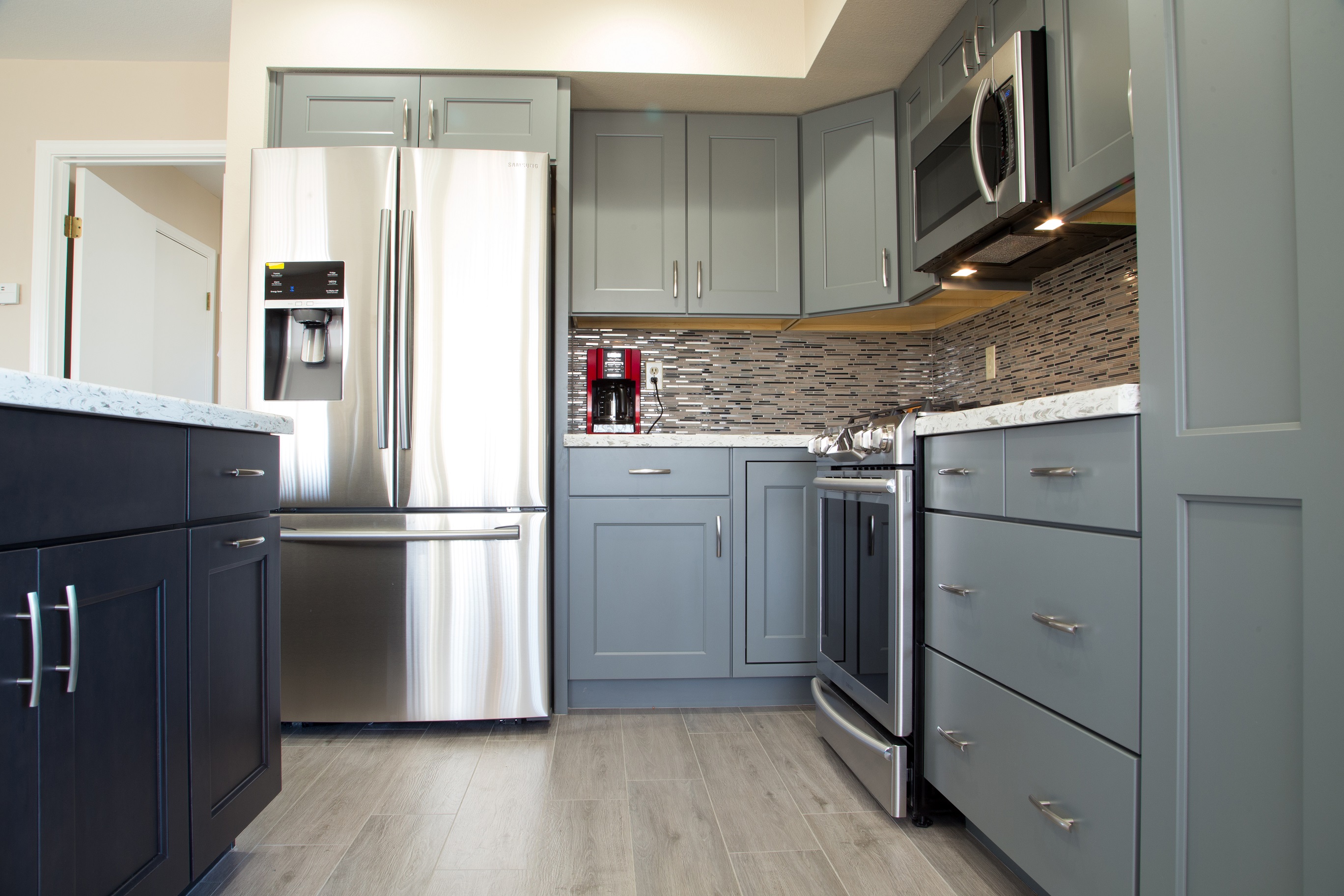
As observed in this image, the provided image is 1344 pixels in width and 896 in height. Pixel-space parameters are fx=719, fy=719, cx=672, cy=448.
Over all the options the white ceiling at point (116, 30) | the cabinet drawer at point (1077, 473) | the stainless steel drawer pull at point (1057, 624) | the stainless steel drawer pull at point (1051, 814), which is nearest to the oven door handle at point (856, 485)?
the cabinet drawer at point (1077, 473)

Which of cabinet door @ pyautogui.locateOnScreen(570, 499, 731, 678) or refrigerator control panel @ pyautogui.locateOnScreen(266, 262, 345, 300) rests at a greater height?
refrigerator control panel @ pyautogui.locateOnScreen(266, 262, 345, 300)

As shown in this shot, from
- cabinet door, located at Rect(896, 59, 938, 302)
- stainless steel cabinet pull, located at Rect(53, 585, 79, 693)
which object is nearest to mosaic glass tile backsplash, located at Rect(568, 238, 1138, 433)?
cabinet door, located at Rect(896, 59, 938, 302)

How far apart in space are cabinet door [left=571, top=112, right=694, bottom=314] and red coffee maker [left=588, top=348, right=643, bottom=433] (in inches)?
10.0

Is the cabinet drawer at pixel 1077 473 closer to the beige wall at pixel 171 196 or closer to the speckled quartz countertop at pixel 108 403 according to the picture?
the speckled quartz countertop at pixel 108 403

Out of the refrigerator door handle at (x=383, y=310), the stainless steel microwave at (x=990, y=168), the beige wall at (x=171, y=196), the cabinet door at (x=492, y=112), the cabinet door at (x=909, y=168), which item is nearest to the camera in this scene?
the stainless steel microwave at (x=990, y=168)

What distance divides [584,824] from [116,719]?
0.96 metres

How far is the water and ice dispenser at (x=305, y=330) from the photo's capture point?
2182mm

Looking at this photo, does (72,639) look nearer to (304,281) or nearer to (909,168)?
(304,281)

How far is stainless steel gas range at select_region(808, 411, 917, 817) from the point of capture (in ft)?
5.28

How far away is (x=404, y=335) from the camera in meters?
2.18

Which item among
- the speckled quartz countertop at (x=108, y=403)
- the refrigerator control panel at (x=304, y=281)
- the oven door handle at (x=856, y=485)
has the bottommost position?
the oven door handle at (x=856, y=485)

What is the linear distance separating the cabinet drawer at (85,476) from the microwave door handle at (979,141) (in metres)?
1.72

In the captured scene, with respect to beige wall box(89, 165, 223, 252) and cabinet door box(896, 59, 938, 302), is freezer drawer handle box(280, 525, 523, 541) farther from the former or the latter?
beige wall box(89, 165, 223, 252)

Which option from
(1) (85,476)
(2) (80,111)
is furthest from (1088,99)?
(2) (80,111)
